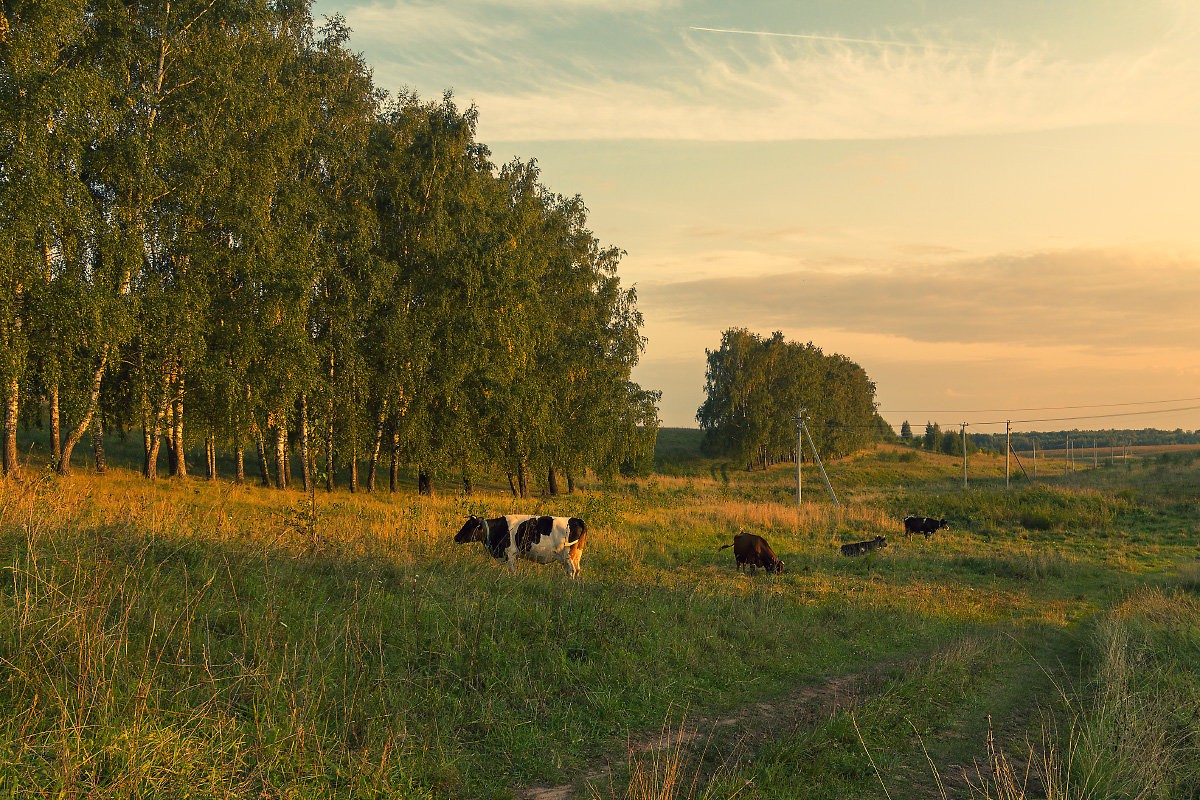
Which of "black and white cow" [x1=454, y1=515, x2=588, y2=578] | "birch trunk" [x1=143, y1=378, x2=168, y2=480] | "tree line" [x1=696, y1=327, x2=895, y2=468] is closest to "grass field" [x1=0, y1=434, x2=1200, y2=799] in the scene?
"black and white cow" [x1=454, y1=515, x2=588, y2=578]

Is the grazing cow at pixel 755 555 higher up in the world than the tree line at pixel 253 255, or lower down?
lower down

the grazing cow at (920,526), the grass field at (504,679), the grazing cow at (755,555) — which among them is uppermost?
the grass field at (504,679)

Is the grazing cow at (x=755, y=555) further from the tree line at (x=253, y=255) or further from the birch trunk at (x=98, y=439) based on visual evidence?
the birch trunk at (x=98, y=439)

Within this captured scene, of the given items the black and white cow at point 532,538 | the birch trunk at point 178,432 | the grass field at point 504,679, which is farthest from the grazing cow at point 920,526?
the birch trunk at point 178,432

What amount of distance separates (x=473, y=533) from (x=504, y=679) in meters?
7.23

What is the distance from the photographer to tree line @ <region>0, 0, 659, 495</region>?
56.3 ft

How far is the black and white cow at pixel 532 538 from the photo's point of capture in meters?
13.4

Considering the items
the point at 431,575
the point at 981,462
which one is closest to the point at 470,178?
the point at 431,575

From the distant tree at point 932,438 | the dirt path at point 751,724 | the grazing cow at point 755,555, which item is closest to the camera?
the dirt path at point 751,724

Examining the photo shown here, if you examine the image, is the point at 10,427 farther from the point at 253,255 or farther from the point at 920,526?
the point at 920,526

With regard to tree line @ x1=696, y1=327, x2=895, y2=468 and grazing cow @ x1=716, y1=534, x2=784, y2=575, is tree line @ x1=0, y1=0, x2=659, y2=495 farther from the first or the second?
tree line @ x1=696, y1=327, x2=895, y2=468

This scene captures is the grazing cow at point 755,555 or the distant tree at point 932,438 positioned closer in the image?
the grazing cow at point 755,555

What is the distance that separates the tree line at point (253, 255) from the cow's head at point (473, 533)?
10671 millimetres

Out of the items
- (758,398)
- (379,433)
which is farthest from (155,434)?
(758,398)
